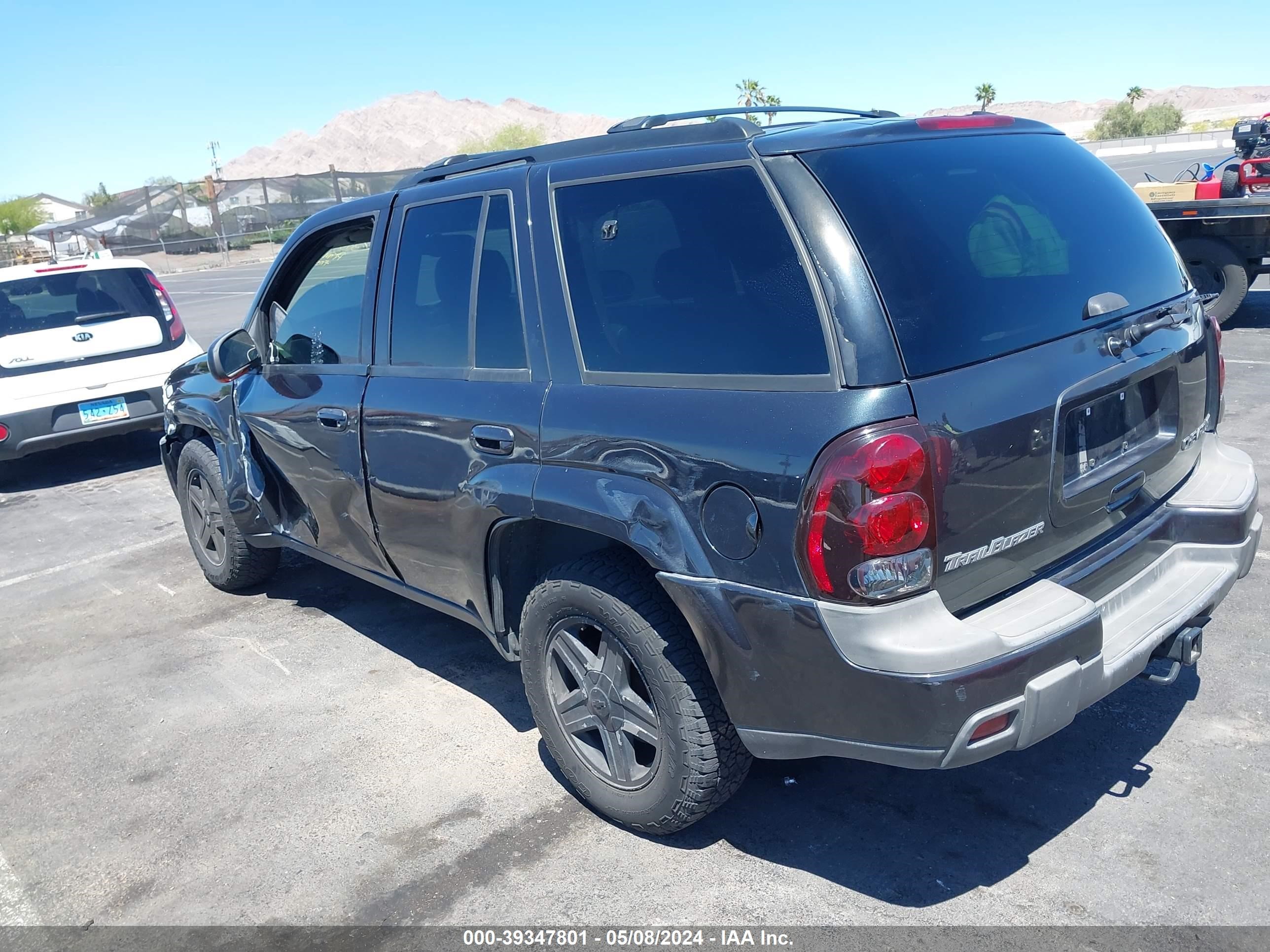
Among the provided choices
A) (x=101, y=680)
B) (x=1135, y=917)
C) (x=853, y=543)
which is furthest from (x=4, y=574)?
(x=1135, y=917)

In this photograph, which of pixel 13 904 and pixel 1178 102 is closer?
pixel 13 904

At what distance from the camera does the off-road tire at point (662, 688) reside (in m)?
2.79

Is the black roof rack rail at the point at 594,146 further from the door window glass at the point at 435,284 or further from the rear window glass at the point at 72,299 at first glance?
the rear window glass at the point at 72,299

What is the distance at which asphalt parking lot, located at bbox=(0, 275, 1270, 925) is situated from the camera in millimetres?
2801

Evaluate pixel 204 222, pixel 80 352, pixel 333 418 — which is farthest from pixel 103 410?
pixel 204 222

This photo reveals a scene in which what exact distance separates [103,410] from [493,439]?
19.7 feet

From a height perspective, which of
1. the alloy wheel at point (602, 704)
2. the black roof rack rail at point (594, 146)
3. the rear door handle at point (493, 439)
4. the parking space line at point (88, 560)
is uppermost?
the black roof rack rail at point (594, 146)

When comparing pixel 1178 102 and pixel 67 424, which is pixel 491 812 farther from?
pixel 1178 102

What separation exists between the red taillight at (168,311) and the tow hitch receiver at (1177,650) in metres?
7.83

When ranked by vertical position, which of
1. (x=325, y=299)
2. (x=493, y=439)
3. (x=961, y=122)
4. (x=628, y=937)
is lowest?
(x=628, y=937)

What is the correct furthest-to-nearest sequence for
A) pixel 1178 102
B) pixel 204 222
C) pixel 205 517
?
pixel 1178 102 → pixel 204 222 → pixel 205 517

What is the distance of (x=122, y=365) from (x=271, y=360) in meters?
4.42

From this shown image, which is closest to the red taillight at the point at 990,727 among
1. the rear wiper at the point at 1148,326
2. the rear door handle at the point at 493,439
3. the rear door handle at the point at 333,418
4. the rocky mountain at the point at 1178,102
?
the rear wiper at the point at 1148,326

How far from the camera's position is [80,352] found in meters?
8.09
